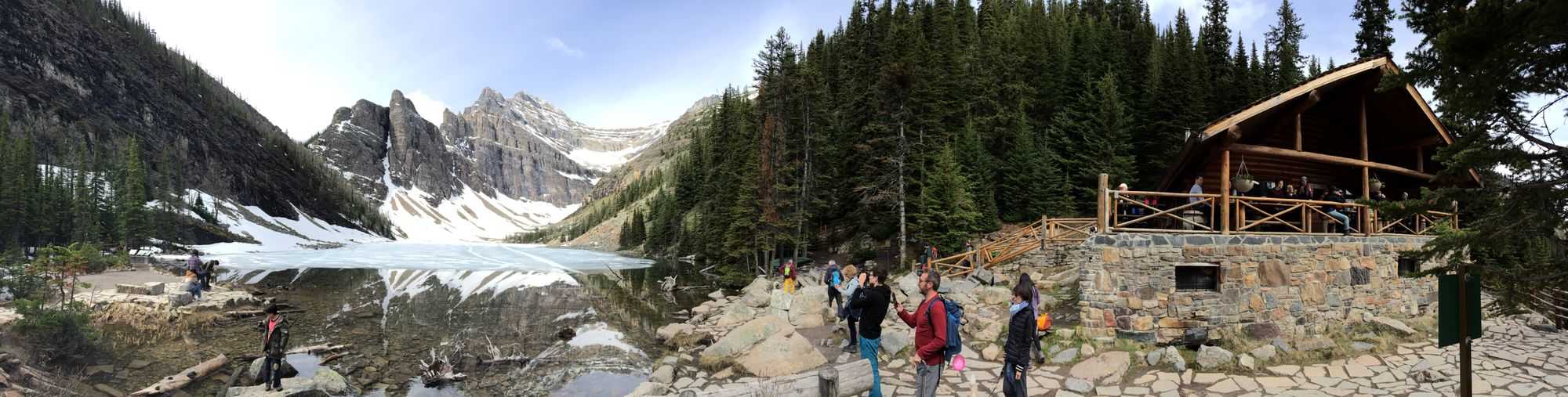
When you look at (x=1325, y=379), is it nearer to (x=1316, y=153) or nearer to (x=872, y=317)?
(x=872, y=317)

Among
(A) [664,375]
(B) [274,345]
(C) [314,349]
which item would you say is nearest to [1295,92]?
(A) [664,375]

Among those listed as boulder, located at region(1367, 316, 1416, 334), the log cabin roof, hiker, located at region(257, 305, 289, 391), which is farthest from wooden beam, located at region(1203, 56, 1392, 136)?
hiker, located at region(257, 305, 289, 391)

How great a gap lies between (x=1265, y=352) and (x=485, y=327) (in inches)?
814

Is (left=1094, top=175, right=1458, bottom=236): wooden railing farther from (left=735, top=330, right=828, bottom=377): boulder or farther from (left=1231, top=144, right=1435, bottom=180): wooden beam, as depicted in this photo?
(left=735, top=330, right=828, bottom=377): boulder

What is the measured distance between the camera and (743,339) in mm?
12773

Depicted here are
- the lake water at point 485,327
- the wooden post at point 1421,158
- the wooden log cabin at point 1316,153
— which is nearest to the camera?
the wooden log cabin at point 1316,153

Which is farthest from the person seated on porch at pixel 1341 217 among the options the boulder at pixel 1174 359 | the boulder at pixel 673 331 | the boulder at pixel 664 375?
the boulder at pixel 673 331

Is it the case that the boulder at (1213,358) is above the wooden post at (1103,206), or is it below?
below

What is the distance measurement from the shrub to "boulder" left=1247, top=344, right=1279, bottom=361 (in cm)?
2346

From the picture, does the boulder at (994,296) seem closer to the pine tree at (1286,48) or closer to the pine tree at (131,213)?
the pine tree at (1286,48)

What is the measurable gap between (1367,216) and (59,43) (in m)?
164

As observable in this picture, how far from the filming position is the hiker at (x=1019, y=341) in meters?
6.72

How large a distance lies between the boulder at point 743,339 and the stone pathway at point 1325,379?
311cm

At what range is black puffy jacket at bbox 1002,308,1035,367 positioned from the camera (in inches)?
Answer: 264
